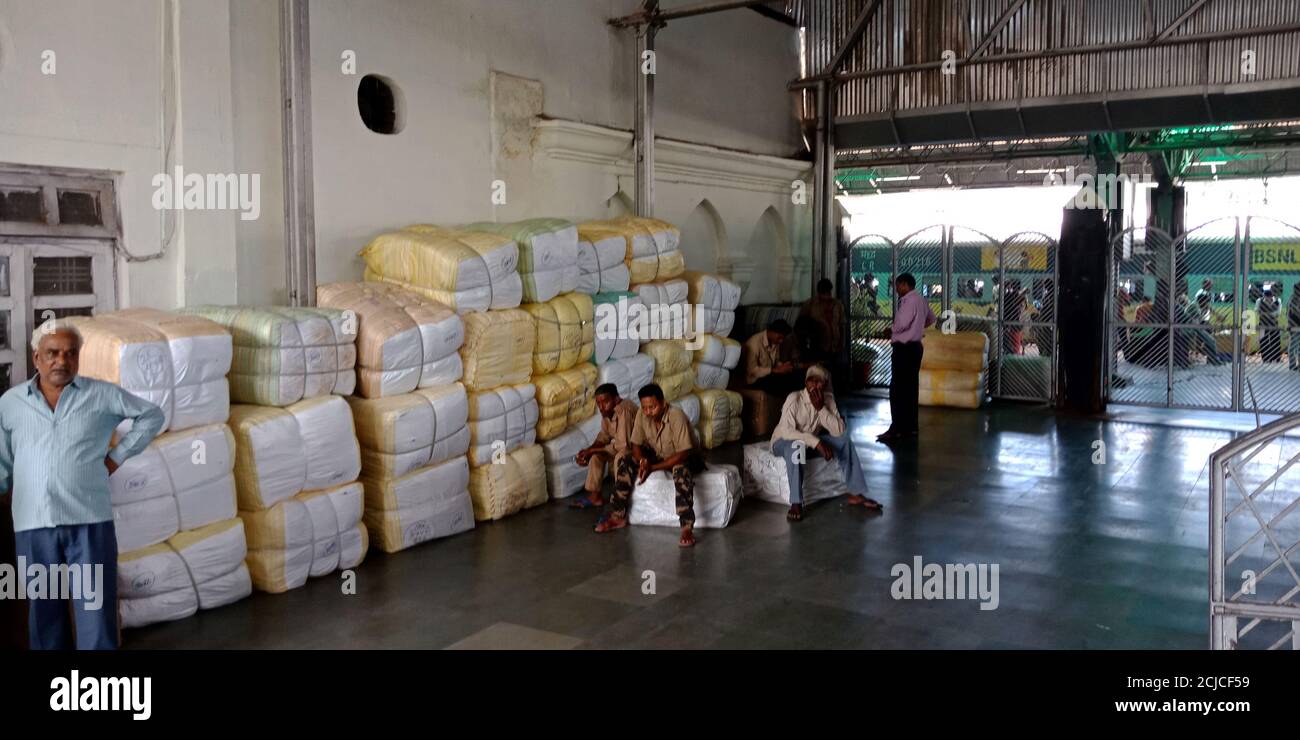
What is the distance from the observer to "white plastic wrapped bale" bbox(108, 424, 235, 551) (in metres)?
5.60

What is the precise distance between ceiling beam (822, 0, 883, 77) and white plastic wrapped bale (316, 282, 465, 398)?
9046 millimetres

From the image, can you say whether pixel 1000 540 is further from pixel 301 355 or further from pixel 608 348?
pixel 301 355

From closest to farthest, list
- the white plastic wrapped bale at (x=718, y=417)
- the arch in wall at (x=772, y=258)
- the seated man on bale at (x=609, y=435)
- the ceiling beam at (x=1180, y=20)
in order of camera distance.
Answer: the seated man on bale at (x=609, y=435) → the white plastic wrapped bale at (x=718, y=417) → the ceiling beam at (x=1180, y=20) → the arch in wall at (x=772, y=258)

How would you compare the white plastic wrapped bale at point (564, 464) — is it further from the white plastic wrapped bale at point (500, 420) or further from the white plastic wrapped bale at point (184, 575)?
the white plastic wrapped bale at point (184, 575)

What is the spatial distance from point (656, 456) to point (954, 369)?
7.51m

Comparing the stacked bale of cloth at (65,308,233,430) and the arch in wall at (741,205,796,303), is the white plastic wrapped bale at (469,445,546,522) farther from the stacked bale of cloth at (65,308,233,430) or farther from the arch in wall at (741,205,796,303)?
the arch in wall at (741,205,796,303)

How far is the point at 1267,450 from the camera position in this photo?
1133 centimetres

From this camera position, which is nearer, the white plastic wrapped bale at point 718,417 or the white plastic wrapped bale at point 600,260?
the white plastic wrapped bale at point 600,260

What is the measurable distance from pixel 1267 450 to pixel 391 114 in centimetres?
951

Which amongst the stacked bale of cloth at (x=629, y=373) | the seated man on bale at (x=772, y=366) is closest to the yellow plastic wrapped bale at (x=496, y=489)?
the stacked bale of cloth at (x=629, y=373)

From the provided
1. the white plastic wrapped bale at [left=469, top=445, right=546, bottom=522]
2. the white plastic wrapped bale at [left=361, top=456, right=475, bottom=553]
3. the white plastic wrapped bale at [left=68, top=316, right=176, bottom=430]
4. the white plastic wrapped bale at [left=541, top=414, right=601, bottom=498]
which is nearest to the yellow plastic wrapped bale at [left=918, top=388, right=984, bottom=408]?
the white plastic wrapped bale at [left=541, top=414, right=601, bottom=498]

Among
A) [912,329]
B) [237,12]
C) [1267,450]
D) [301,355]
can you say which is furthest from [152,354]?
[1267,450]

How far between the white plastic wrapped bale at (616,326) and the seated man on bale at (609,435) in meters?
1.54

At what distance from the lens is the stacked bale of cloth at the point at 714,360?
1111 cm
